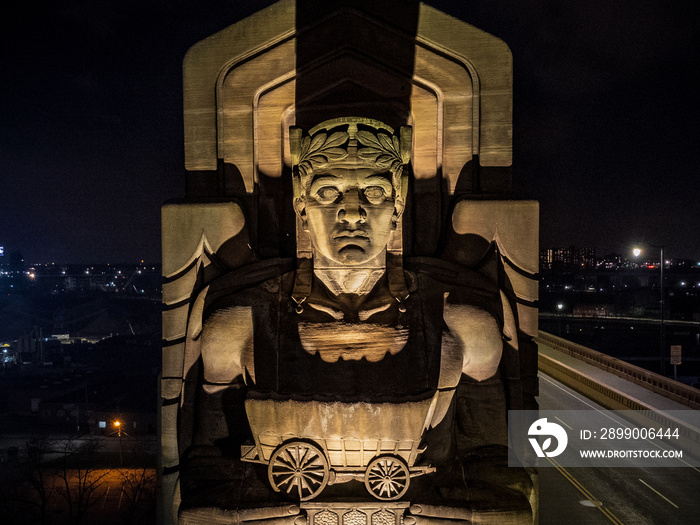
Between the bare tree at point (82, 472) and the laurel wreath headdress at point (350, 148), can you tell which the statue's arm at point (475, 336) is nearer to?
the laurel wreath headdress at point (350, 148)

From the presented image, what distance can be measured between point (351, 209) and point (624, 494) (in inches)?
420

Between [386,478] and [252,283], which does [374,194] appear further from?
[386,478]

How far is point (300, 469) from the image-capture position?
13.4 ft


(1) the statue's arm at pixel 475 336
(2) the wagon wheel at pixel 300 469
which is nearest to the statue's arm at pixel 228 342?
(2) the wagon wheel at pixel 300 469

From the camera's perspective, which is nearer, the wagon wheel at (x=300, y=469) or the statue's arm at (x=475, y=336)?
the wagon wheel at (x=300, y=469)

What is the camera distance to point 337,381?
4301 mm

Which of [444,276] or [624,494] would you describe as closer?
[444,276]

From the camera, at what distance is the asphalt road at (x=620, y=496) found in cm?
922

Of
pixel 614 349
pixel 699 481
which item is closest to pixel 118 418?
pixel 699 481

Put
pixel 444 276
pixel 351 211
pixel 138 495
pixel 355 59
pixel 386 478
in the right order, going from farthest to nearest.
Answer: pixel 138 495 < pixel 355 59 < pixel 444 276 < pixel 351 211 < pixel 386 478

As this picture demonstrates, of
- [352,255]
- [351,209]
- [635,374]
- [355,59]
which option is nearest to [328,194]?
[351,209]

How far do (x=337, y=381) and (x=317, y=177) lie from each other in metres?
2.10

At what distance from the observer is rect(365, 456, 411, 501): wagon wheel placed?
406cm

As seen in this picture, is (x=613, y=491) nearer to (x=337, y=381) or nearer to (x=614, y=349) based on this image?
(x=337, y=381)
